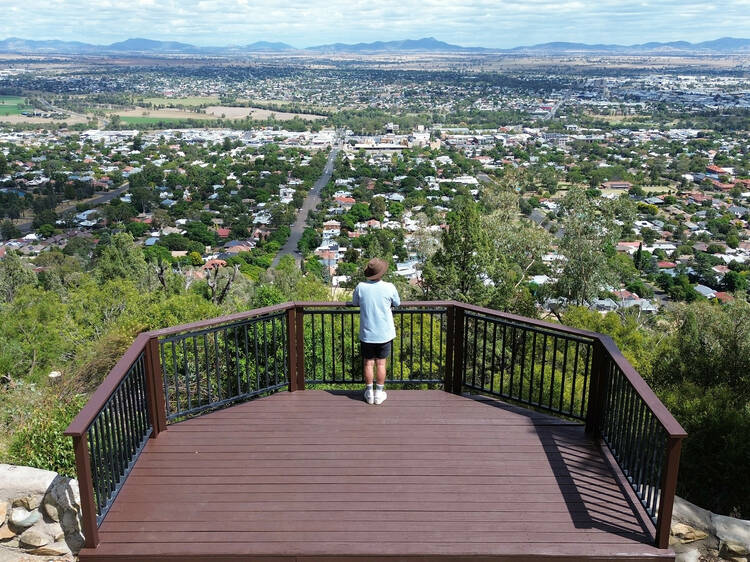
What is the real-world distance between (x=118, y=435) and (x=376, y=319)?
2222 millimetres

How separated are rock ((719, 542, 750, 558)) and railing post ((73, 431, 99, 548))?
3.78 meters

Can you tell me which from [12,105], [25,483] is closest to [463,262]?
[25,483]

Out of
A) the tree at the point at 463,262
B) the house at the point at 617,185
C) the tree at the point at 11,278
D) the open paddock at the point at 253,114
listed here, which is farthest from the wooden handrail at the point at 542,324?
the open paddock at the point at 253,114

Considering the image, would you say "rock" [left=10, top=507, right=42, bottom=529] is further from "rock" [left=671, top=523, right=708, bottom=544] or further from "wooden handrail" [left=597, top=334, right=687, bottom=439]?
"rock" [left=671, top=523, right=708, bottom=544]

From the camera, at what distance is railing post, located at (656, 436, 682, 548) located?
3.67 meters

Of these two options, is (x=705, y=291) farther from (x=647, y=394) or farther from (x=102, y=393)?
(x=102, y=393)

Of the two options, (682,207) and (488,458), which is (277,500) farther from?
(682,207)

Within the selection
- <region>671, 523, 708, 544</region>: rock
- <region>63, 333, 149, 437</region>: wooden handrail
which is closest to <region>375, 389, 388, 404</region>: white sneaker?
<region>63, 333, 149, 437</region>: wooden handrail

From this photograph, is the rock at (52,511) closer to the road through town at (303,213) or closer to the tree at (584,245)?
the tree at (584,245)

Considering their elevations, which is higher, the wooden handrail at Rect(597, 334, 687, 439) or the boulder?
the wooden handrail at Rect(597, 334, 687, 439)

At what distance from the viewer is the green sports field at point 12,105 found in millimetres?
141375

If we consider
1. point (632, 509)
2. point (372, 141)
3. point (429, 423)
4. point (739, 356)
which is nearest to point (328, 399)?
point (429, 423)

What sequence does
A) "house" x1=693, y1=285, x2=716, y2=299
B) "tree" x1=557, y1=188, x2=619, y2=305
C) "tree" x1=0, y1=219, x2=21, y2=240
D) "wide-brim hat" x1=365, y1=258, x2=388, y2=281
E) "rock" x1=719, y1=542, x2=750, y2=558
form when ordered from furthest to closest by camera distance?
"tree" x1=0, y1=219, x2=21, y2=240, "house" x1=693, y1=285, x2=716, y2=299, "tree" x1=557, y1=188, x2=619, y2=305, "wide-brim hat" x1=365, y1=258, x2=388, y2=281, "rock" x1=719, y1=542, x2=750, y2=558

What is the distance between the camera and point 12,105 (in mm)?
151375
